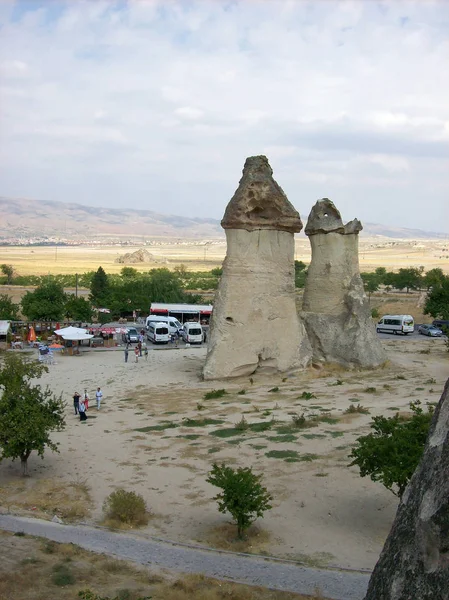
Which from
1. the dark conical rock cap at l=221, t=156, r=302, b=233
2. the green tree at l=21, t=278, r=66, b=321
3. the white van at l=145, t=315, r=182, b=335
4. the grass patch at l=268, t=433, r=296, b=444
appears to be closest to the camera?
the grass patch at l=268, t=433, r=296, b=444

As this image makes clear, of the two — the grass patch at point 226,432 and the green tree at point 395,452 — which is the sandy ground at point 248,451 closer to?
the grass patch at point 226,432

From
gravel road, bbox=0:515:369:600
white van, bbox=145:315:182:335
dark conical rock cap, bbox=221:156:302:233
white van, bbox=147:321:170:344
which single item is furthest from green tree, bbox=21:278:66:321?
gravel road, bbox=0:515:369:600

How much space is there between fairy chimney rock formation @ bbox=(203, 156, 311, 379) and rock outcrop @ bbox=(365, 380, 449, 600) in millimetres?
21748

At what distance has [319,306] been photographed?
29.7 meters

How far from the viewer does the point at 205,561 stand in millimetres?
10672

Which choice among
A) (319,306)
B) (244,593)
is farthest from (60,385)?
(244,593)

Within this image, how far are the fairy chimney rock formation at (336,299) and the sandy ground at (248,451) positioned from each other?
101 cm

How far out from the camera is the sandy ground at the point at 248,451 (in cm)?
1201

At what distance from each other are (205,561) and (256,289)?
16759 mm

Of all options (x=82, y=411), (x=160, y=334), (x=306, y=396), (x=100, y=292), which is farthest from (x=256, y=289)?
(x=100, y=292)

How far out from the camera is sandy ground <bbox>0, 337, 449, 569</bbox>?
12008 mm

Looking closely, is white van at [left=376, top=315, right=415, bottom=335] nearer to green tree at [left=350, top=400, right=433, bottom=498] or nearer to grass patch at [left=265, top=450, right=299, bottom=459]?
grass patch at [left=265, top=450, right=299, bottom=459]

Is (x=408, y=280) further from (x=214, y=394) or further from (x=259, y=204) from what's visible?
(x=214, y=394)

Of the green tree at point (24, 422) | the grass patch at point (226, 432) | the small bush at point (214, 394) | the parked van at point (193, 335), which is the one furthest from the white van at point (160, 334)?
the green tree at point (24, 422)
